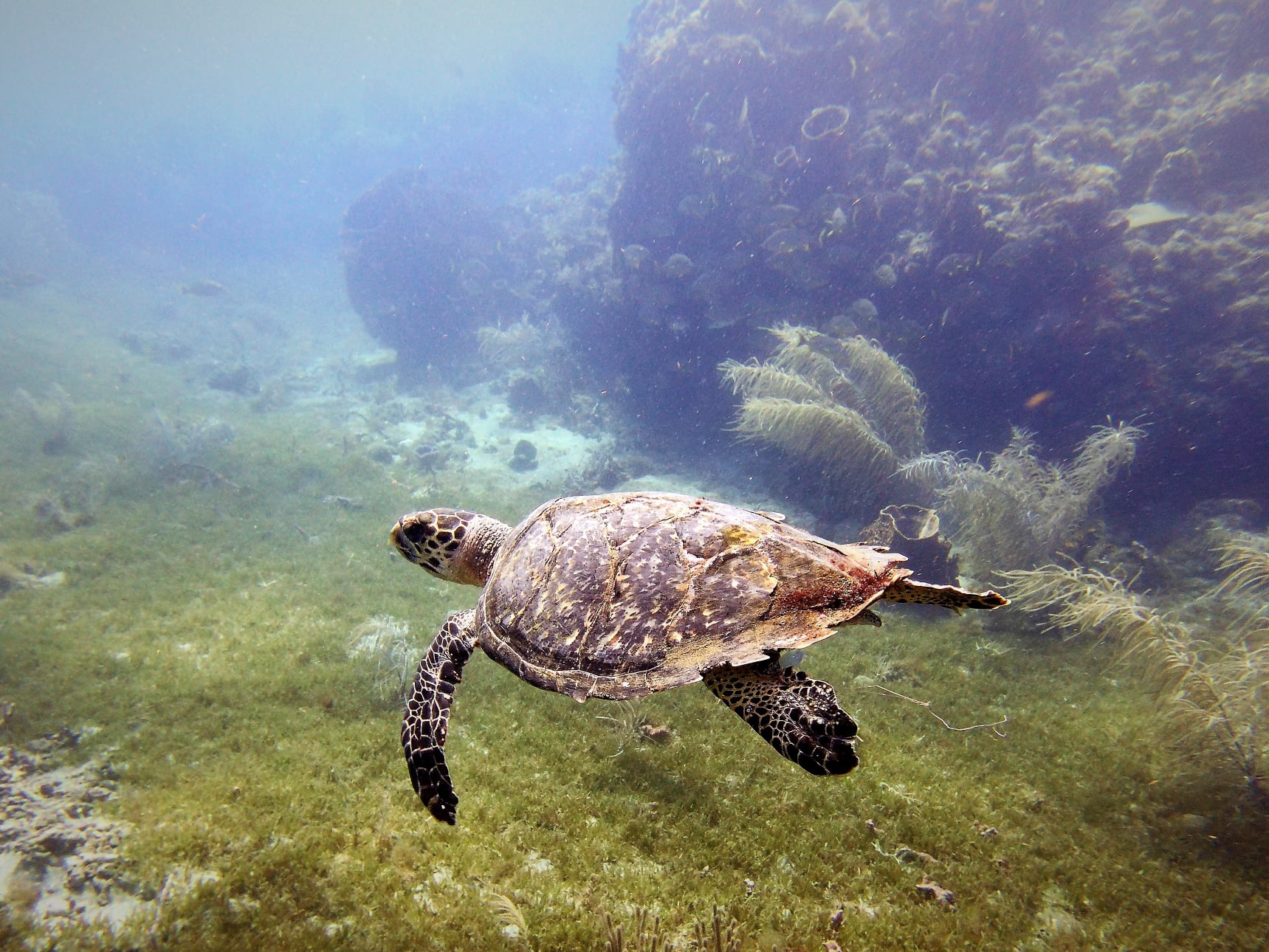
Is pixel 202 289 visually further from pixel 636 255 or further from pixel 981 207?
pixel 981 207

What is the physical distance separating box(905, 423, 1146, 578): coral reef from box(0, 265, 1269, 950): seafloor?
178cm

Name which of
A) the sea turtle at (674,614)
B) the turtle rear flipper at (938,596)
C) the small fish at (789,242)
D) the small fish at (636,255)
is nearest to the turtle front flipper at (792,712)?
the sea turtle at (674,614)

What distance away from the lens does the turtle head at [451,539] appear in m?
4.66

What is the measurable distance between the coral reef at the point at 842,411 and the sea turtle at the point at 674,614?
5.99 meters

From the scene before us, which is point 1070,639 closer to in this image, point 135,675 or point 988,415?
point 988,415

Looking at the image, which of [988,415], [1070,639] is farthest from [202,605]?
[988,415]

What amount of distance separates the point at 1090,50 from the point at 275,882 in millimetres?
25764

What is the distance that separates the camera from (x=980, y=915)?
292 centimetres

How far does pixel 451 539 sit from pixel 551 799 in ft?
8.07

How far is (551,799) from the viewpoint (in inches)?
148

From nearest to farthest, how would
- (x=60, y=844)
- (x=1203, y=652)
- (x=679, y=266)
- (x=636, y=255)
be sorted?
1. (x=60, y=844)
2. (x=1203, y=652)
3. (x=679, y=266)
4. (x=636, y=255)

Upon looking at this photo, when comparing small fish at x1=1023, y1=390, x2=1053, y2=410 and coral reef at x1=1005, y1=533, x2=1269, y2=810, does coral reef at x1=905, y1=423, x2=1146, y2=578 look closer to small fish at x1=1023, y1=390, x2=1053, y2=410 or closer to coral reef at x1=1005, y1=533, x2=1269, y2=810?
coral reef at x1=1005, y1=533, x2=1269, y2=810

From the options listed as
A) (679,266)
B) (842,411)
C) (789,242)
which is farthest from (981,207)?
(842,411)

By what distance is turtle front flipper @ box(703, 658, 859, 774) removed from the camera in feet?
7.53
